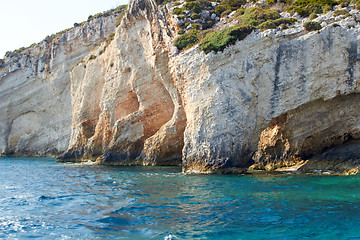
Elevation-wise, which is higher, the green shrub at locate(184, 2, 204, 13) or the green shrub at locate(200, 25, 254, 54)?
the green shrub at locate(184, 2, 204, 13)

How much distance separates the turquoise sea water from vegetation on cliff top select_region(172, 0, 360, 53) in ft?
28.2

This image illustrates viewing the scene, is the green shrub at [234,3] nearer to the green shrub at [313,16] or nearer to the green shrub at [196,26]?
the green shrub at [196,26]

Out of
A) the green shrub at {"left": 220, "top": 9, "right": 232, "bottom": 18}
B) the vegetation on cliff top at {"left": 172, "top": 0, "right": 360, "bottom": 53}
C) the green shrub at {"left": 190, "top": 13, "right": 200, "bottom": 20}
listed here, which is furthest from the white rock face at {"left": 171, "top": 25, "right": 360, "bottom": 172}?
the green shrub at {"left": 220, "top": 9, "right": 232, "bottom": 18}

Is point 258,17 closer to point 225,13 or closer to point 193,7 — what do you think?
point 225,13

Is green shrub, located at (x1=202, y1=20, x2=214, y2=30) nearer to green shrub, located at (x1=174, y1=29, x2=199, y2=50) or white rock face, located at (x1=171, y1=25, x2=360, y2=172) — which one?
green shrub, located at (x1=174, y1=29, x2=199, y2=50)

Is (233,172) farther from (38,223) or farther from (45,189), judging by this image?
(38,223)

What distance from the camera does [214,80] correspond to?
19000 millimetres

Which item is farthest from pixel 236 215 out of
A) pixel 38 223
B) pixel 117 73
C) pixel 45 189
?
pixel 117 73

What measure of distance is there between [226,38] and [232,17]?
565 centimetres

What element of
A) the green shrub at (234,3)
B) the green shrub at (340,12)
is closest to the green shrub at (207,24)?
the green shrub at (234,3)

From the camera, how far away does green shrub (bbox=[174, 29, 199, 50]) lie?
856 inches

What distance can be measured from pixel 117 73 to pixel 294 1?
658 inches

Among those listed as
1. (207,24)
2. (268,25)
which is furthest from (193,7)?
(268,25)

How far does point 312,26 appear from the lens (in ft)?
57.1
